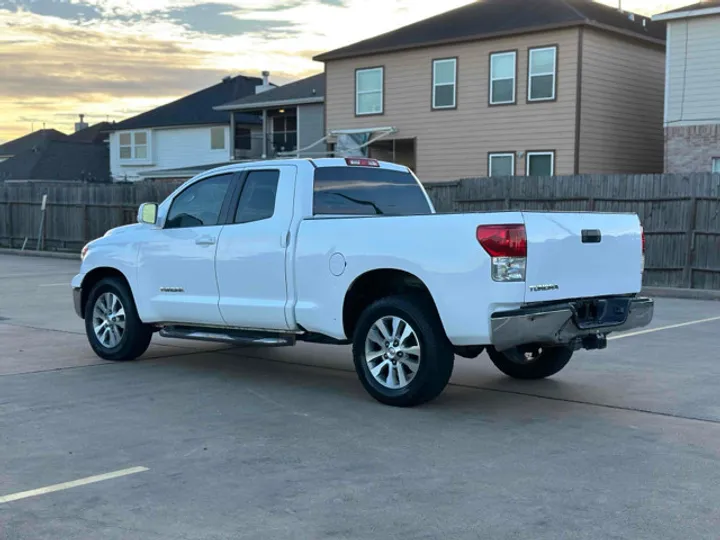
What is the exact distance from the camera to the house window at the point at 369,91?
28938 millimetres

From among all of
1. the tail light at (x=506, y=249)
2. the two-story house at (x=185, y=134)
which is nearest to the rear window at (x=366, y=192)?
the tail light at (x=506, y=249)

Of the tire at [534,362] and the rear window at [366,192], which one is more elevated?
the rear window at [366,192]

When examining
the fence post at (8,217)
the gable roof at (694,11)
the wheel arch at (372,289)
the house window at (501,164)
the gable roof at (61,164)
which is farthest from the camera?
the gable roof at (61,164)

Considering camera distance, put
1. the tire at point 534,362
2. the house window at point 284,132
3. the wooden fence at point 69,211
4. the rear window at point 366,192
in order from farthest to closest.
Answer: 1. the house window at point 284,132
2. the wooden fence at point 69,211
3. the tire at point 534,362
4. the rear window at point 366,192

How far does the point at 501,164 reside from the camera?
86.6ft

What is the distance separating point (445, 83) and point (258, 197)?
2011 centimetres

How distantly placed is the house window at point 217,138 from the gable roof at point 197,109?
1.52ft

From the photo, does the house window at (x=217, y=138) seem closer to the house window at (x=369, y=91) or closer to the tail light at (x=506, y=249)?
Result: the house window at (x=369, y=91)

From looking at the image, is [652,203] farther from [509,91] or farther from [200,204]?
[200,204]

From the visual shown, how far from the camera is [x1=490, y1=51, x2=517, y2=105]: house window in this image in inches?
1014

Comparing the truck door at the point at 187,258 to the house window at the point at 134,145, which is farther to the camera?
the house window at the point at 134,145

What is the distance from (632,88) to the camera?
2672 cm

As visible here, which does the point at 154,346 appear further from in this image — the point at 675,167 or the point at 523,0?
the point at 523,0

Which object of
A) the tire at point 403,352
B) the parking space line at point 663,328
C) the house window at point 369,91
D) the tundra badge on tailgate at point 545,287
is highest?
the house window at point 369,91
